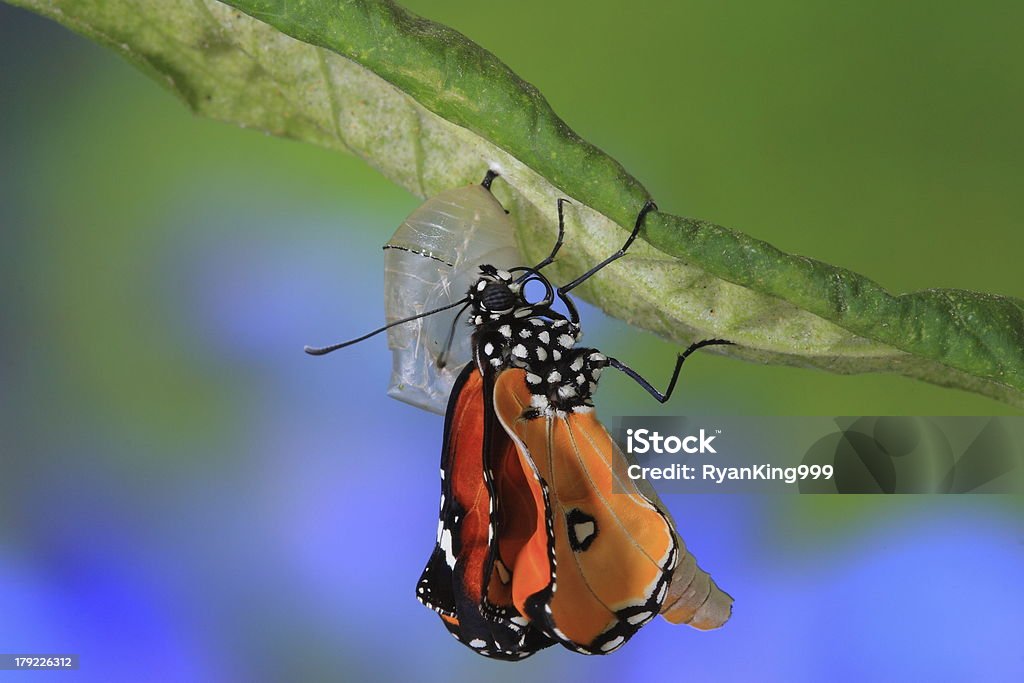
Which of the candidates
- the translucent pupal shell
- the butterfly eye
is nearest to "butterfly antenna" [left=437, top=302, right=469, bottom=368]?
the translucent pupal shell

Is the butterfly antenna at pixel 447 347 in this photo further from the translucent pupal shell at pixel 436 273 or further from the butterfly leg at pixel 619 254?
the butterfly leg at pixel 619 254

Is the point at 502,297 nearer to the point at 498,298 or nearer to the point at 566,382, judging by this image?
the point at 498,298

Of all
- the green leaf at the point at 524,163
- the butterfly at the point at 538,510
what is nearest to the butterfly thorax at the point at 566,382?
the butterfly at the point at 538,510

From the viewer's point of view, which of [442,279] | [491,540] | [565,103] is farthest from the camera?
[565,103]

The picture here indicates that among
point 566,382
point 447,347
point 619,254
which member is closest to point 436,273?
point 447,347

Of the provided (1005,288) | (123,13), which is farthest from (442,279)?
(1005,288)

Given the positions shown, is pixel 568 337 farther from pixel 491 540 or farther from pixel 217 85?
pixel 217 85
